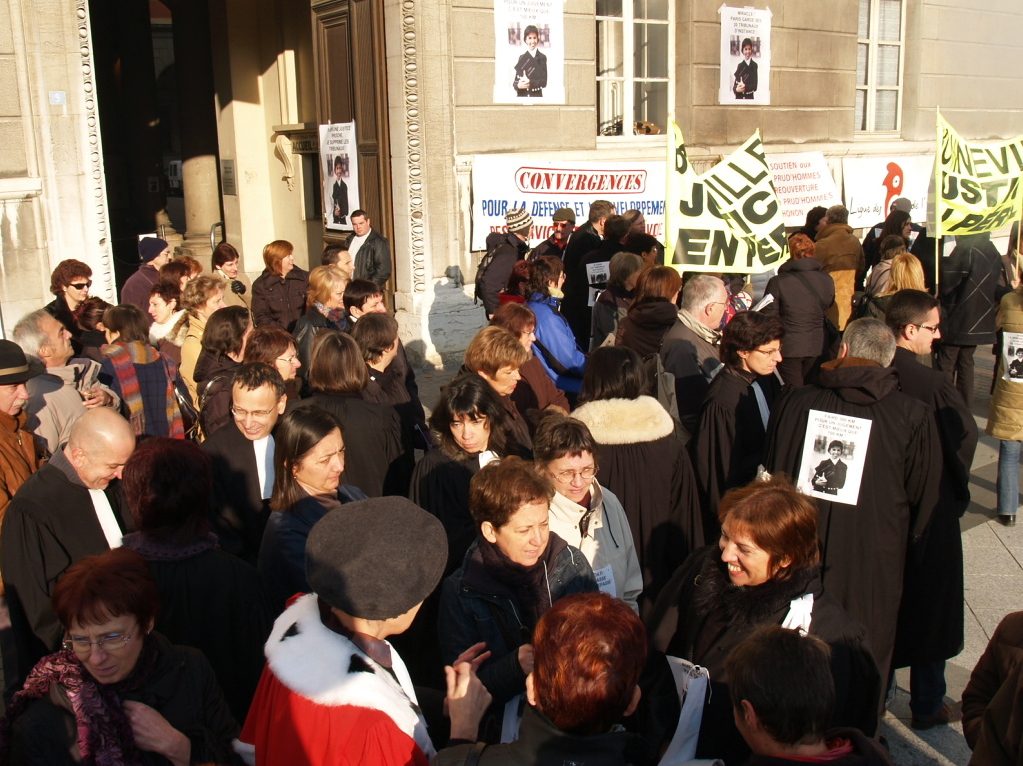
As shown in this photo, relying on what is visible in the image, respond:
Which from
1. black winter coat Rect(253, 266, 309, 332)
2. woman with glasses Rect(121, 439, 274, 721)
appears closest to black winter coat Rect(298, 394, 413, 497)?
woman with glasses Rect(121, 439, 274, 721)

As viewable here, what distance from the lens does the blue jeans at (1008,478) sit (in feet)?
20.9

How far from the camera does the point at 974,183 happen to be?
666 cm

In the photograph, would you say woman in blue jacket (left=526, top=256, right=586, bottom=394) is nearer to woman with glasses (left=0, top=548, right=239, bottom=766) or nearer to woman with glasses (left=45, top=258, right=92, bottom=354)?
woman with glasses (left=45, top=258, right=92, bottom=354)

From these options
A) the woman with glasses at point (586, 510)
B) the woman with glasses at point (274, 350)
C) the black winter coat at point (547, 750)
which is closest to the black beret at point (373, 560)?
the black winter coat at point (547, 750)

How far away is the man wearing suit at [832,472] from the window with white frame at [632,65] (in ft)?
32.3

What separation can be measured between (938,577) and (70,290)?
19.0 ft

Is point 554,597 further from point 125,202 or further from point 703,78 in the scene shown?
point 125,202

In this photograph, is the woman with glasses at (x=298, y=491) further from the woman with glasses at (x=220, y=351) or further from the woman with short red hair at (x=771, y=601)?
the woman with glasses at (x=220, y=351)

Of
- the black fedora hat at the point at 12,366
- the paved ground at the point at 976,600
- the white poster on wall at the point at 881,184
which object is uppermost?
the white poster on wall at the point at 881,184

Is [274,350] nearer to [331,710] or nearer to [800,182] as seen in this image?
[331,710]

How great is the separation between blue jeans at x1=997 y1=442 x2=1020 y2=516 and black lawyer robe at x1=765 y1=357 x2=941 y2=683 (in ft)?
9.51

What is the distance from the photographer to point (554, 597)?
300 centimetres

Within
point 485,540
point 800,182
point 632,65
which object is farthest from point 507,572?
point 800,182

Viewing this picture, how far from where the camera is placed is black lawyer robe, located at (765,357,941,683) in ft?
12.6
